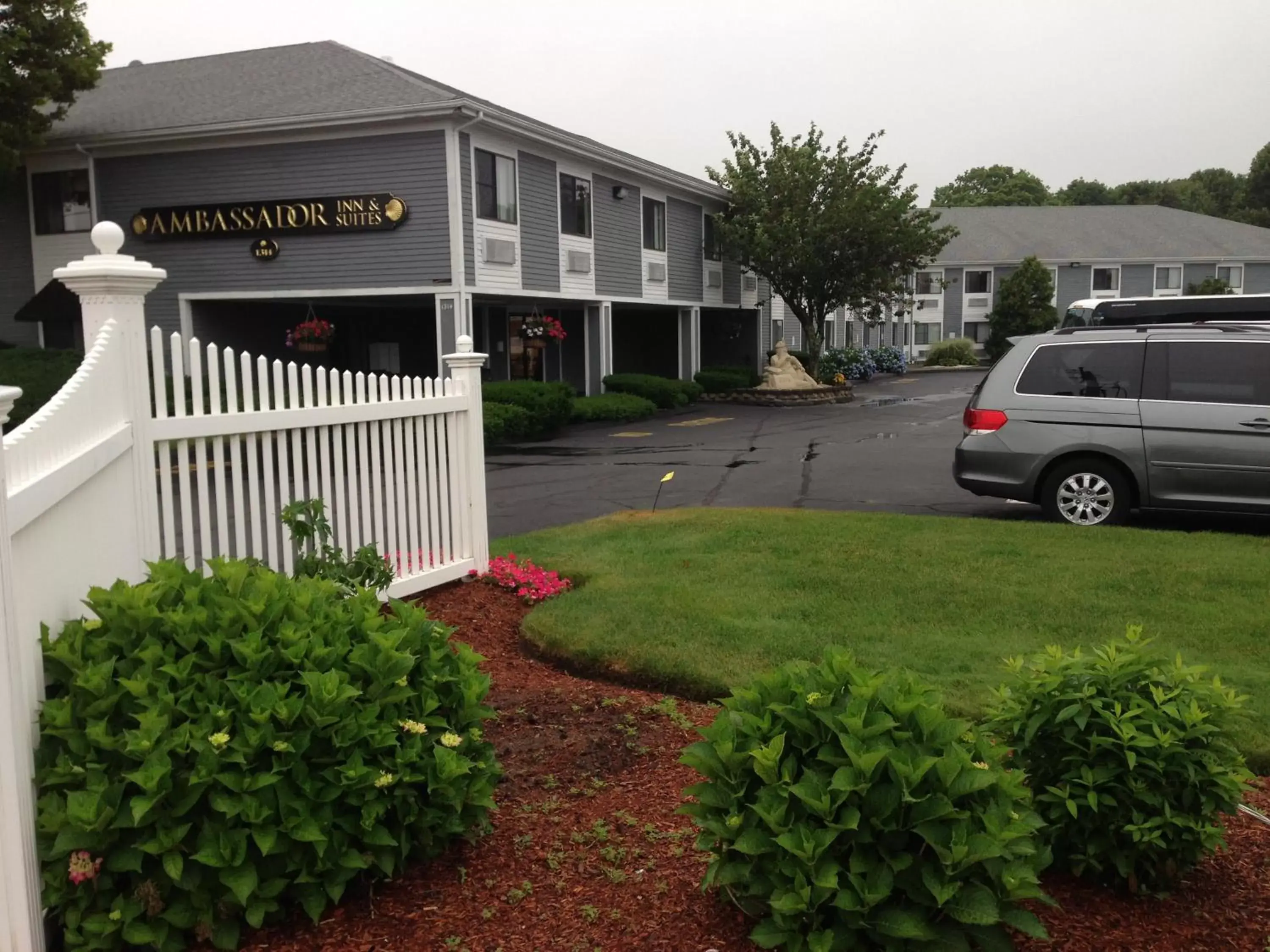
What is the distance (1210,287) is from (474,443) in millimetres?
53236

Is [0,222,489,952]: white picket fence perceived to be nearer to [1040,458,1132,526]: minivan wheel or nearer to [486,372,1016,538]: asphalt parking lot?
[486,372,1016,538]: asphalt parking lot

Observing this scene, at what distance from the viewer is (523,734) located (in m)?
4.64

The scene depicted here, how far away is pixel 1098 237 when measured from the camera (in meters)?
58.4

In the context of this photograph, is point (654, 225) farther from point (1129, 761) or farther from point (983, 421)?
point (1129, 761)

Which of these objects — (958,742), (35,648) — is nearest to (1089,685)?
(958,742)

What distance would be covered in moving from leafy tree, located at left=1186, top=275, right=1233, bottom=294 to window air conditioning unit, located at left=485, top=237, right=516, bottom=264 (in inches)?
1554

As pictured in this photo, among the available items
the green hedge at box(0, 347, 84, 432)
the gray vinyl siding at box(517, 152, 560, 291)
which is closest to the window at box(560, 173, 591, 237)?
the gray vinyl siding at box(517, 152, 560, 291)

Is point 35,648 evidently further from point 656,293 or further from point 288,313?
point 656,293

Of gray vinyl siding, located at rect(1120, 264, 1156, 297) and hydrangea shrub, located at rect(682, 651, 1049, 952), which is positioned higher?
gray vinyl siding, located at rect(1120, 264, 1156, 297)

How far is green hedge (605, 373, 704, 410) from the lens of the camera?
26078 millimetres

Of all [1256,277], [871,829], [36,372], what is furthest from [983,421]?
[1256,277]

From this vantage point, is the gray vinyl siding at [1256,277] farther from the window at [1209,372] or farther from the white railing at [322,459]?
the white railing at [322,459]

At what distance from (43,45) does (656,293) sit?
1454 cm

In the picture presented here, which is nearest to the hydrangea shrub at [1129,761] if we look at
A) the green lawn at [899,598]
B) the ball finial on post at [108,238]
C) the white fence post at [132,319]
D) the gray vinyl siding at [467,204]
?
the green lawn at [899,598]
